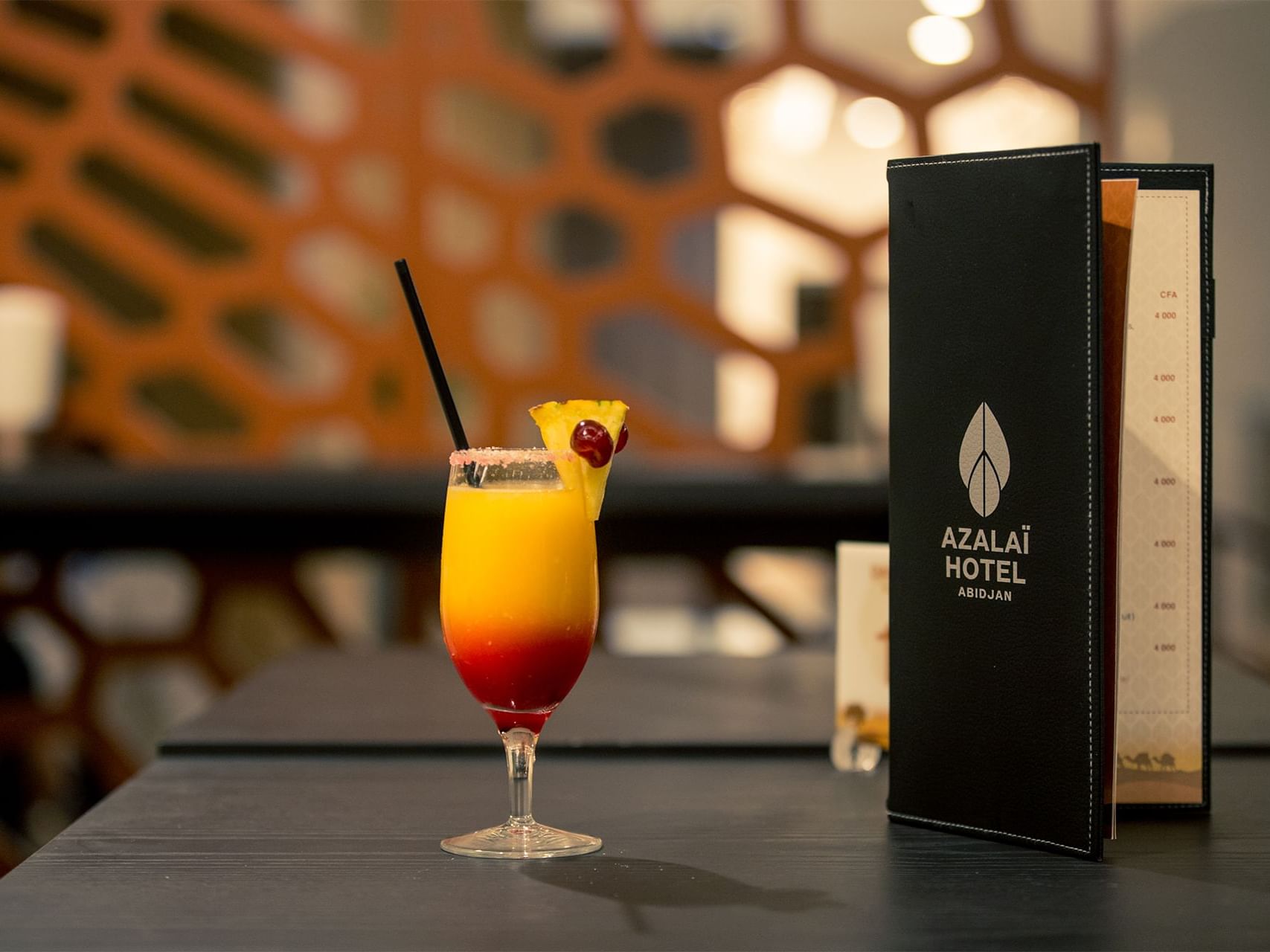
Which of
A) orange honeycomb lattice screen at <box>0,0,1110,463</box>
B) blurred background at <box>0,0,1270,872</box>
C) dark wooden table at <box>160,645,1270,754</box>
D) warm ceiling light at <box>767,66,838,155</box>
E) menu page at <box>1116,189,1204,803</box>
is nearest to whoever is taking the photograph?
menu page at <box>1116,189,1204,803</box>

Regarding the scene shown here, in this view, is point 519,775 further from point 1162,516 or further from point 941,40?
point 941,40

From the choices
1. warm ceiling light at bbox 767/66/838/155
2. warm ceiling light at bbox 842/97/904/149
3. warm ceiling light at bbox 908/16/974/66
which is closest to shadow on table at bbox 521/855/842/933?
warm ceiling light at bbox 842/97/904/149

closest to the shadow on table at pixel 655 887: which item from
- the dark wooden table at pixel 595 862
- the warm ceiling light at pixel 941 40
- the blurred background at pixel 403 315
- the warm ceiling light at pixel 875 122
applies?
the dark wooden table at pixel 595 862

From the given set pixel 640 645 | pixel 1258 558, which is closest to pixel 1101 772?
pixel 1258 558

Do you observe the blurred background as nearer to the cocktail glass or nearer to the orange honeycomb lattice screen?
the orange honeycomb lattice screen

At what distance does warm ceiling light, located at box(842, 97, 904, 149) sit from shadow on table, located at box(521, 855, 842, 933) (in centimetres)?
244

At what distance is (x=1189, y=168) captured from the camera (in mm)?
893

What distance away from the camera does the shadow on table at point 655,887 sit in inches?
27.9

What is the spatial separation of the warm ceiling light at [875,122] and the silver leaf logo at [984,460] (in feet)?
7.50

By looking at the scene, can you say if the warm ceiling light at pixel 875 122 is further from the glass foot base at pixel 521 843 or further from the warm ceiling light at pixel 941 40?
the glass foot base at pixel 521 843

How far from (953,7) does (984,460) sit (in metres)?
2.51

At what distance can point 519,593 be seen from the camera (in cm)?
86

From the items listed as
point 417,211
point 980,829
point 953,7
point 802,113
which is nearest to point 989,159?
point 980,829

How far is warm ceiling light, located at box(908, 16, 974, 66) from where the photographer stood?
307cm
